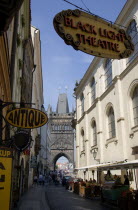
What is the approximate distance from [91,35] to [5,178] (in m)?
4.19

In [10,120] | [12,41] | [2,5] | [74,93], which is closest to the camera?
[2,5]

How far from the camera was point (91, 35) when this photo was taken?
6039mm

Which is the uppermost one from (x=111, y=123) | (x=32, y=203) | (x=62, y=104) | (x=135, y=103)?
(x=62, y=104)

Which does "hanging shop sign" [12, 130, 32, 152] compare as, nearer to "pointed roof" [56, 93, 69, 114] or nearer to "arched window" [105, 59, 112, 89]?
"arched window" [105, 59, 112, 89]

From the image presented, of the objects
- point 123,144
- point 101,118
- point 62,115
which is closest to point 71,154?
point 62,115

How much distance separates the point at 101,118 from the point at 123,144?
257 inches

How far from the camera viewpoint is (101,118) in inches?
957

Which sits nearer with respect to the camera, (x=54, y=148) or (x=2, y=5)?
(x=2, y=5)

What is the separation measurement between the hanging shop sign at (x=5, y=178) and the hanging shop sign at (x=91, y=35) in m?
3.11

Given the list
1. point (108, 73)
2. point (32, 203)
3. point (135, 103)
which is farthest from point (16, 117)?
point (108, 73)

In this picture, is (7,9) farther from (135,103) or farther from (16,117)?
(135,103)

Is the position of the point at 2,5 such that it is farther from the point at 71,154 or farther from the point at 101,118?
the point at 71,154

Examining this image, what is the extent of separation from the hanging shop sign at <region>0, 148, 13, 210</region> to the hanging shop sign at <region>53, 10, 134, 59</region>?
10.2 feet

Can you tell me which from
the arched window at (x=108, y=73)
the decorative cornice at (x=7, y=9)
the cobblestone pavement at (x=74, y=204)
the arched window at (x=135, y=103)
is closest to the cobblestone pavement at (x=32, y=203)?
the cobblestone pavement at (x=74, y=204)
